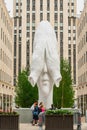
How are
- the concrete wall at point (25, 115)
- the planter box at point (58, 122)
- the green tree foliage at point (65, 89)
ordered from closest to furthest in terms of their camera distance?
the planter box at point (58, 122)
the concrete wall at point (25, 115)
the green tree foliage at point (65, 89)

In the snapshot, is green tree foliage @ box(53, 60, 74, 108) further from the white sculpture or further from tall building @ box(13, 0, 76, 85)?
tall building @ box(13, 0, 76, 85)

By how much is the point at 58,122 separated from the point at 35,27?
10808cm

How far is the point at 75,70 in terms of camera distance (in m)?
125

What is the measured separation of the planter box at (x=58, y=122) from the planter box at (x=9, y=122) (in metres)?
1.35

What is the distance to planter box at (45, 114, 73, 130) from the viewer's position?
17781 millimetres

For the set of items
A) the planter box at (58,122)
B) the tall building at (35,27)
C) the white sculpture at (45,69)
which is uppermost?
the tall building at (35,27)

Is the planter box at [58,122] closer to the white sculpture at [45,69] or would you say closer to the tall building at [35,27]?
the white sculpture at [45,69]

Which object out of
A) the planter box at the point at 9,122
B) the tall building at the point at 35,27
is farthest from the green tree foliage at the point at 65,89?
the tall building at the point at 35,27

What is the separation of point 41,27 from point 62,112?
31.8 ft

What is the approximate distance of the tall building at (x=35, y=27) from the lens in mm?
124438

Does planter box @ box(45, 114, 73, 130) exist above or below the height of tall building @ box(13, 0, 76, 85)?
below

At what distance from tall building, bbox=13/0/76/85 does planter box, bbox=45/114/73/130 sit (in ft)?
348

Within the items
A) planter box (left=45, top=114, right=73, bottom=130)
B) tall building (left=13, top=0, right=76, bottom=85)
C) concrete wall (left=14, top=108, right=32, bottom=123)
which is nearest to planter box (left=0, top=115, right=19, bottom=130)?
planter box (left=45, top=114, right=73, bottom=130)

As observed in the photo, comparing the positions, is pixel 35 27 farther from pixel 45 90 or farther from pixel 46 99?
pixel 45 90
